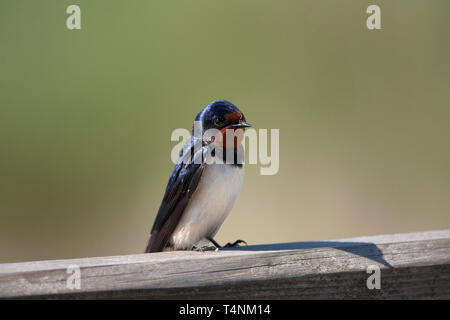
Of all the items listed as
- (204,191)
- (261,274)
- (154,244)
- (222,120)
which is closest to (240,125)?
(222,120)

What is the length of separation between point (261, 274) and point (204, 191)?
0.77m

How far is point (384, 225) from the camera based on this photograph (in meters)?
3.28

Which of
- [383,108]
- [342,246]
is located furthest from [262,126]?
[342,246]

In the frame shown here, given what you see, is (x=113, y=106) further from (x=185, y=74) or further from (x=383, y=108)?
(x=383, y=108)

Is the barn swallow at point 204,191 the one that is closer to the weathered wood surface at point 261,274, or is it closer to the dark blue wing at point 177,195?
the dark blue wing at point 177,195

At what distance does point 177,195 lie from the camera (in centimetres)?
219

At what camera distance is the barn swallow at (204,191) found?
7.08 ft

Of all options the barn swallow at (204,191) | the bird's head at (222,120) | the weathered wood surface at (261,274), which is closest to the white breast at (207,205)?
the barn swallow at (204,191)

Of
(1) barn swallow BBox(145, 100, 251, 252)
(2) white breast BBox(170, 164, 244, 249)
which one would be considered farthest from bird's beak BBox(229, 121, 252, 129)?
(2) white breast BBox(170, 164, 244, 249)

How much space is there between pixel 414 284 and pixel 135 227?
1935 mm

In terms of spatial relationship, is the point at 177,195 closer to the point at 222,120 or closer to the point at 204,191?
the point at 204,191
